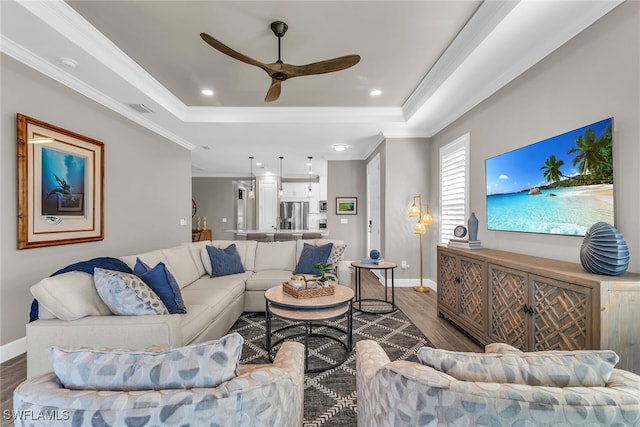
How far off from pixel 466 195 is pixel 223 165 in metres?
6.37

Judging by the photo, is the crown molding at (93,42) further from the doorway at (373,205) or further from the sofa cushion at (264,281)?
the doorway at (373,205)

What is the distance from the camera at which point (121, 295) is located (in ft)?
6.09

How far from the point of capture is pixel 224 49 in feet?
7.02

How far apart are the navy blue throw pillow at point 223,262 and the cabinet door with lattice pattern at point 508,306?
114 inches

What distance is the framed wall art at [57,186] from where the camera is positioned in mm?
2545

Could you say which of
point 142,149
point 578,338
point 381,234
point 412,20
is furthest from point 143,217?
point 578,338

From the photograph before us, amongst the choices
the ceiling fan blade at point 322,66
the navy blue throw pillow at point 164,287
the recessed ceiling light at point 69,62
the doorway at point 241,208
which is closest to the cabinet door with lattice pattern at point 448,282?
the ceiling fan blade at point 322,66

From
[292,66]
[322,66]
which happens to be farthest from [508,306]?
[292,66]

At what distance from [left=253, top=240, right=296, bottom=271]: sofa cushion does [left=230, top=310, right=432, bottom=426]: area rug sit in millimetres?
753

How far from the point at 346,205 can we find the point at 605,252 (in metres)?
5.34

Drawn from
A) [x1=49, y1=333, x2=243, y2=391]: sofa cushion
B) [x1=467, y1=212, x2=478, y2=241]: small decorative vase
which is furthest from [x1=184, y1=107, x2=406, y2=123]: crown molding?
[x1=49, y1=333, x2=243, y2=391]: sofa cushion

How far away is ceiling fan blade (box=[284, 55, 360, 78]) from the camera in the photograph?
2285mm

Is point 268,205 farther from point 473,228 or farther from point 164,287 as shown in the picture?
point 164,287

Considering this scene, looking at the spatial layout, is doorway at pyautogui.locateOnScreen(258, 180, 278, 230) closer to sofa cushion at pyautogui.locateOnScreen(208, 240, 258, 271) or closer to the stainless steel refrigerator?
the stainless steel refrigerator
